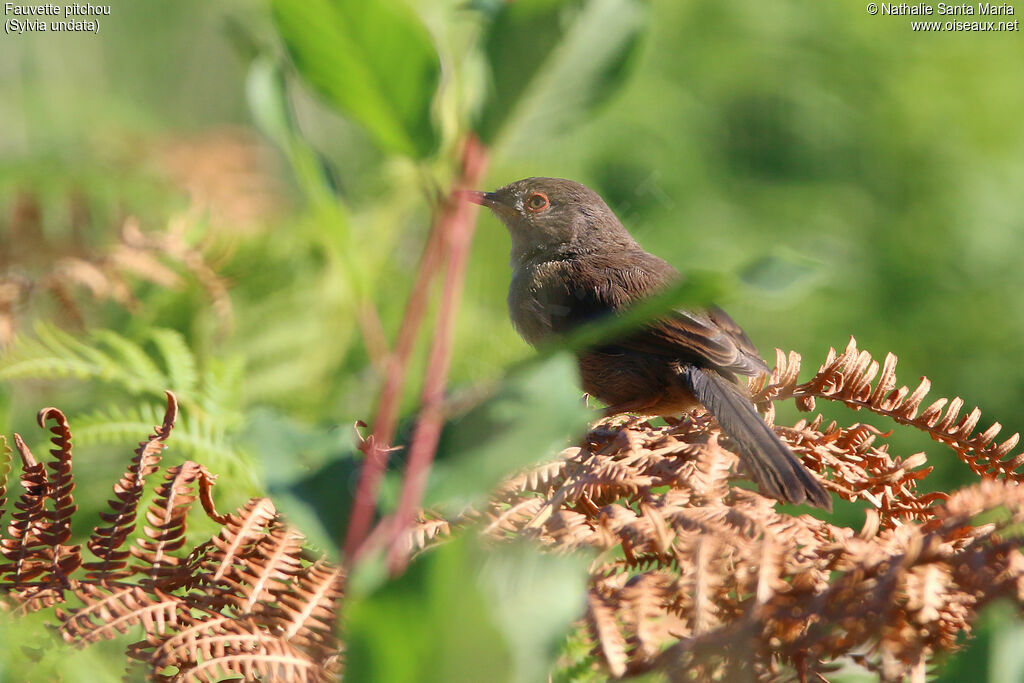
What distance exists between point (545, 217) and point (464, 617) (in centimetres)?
330

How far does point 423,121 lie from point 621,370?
7.26 ft

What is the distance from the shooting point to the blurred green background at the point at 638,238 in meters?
3.24

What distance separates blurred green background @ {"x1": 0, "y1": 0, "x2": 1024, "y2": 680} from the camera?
10.6 ft

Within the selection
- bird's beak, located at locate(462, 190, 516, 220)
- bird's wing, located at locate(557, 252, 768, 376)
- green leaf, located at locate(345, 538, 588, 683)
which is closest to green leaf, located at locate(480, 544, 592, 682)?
green leaf, located at locate(345, 538, 588, 683)

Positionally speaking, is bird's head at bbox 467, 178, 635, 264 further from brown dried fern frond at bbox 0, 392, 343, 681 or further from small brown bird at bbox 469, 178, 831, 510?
brown dried fern frond at bbox 0, 392, 343, 681

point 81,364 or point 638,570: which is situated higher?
point 81,364

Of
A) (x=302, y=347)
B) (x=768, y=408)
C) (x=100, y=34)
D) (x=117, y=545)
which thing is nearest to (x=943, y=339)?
(x=768, y=408)

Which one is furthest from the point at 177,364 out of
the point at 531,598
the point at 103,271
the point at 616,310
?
the point at 531,598

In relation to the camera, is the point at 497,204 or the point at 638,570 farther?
the point at 497,204

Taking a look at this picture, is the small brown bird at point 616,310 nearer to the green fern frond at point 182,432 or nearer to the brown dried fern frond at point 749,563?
the brown dried fern frond at point 749,563

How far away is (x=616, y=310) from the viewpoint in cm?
321

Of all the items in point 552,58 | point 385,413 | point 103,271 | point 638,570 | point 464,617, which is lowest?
point 464,617

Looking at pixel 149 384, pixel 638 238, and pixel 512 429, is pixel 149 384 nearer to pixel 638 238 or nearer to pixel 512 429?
pixel 638 238

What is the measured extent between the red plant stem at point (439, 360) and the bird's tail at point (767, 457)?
0.72 meters
